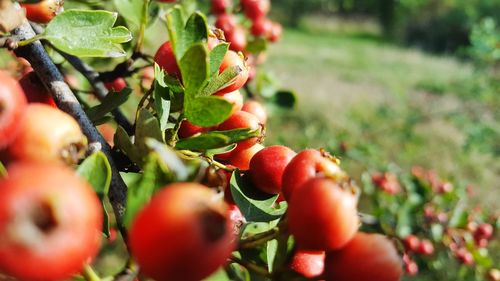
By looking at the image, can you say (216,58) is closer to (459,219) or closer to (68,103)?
(68,103)

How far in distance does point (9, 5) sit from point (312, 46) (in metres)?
15.5

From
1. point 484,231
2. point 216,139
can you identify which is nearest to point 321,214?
point 216,139

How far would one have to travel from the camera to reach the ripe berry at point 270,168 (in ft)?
2.24

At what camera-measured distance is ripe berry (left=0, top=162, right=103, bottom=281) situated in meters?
0.35

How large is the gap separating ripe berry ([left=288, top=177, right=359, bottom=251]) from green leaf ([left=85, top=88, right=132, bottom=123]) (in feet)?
1.15

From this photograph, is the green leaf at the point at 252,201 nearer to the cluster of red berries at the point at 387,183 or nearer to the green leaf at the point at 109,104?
the green leaf at the point at 109,104

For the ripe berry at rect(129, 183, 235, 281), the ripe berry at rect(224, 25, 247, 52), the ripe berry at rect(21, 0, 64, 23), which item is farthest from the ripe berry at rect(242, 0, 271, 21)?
the ripe berry at rect(129, 183, 235, 281)

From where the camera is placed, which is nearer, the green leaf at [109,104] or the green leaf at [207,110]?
the green leaf at [207,110]

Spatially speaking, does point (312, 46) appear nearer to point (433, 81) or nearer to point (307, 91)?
point (433, 81)

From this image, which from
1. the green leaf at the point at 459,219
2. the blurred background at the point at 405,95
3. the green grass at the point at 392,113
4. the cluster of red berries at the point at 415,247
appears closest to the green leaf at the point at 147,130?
the blurred background at the point at 405,95

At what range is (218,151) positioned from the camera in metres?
0.73

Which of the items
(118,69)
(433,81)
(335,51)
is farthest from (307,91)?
(118,69)

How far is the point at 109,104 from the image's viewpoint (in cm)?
76

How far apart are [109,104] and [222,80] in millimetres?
180
